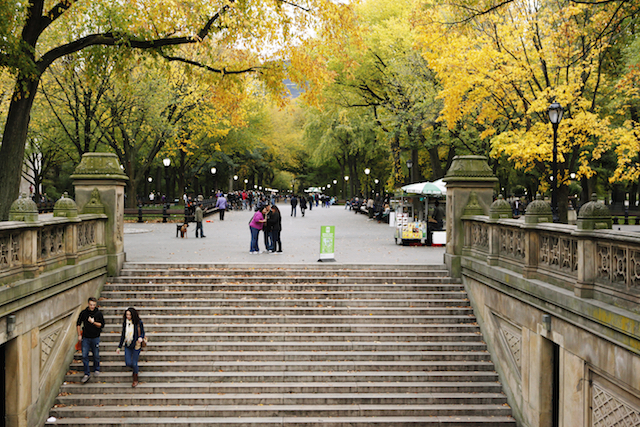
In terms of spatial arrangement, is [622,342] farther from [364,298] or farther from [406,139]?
[406,139]

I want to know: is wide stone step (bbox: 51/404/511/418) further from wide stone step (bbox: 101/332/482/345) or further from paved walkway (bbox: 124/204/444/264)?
paved walkway (bbox: 124/204/444/264)

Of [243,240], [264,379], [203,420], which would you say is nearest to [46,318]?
[203,420]

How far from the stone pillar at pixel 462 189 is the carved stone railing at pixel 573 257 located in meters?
1.85

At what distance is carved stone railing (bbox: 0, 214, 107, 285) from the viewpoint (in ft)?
29.9

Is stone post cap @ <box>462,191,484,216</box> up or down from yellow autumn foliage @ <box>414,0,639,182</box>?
down

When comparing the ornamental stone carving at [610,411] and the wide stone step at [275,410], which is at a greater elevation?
the ornamental stone carving at [610,411]

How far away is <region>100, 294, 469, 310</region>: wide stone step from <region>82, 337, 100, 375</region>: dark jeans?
1.84 m

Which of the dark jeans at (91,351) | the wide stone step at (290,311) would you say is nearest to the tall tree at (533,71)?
the wide stone step at (290,311)

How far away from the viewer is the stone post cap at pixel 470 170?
45.8 ft

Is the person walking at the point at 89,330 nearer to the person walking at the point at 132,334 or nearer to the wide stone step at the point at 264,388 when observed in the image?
the wide stone step at the point at 264,388

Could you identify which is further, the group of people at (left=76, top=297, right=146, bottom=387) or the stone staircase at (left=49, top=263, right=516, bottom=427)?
the group of people at (left=76, top=297, right=146, bottom=387)

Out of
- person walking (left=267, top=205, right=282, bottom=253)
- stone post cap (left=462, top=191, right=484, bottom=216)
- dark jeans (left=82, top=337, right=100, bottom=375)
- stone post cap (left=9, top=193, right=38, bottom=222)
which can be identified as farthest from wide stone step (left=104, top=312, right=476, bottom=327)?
person walking (left=267, top=205, right=282, bottom=253)

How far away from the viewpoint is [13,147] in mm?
12211

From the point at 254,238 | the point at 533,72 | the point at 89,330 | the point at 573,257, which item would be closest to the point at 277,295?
the point at 89,330
